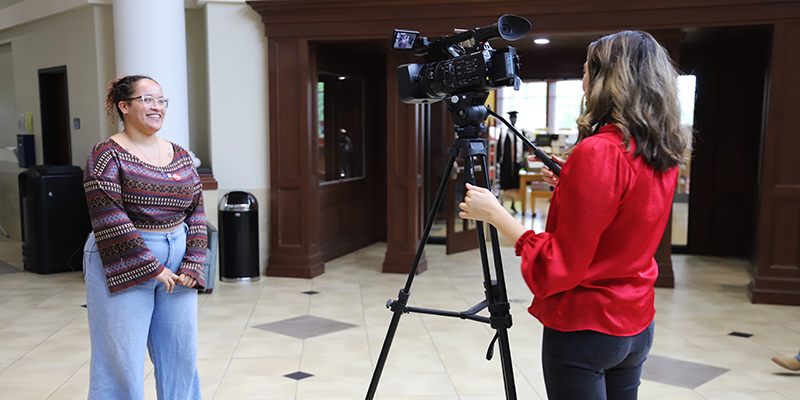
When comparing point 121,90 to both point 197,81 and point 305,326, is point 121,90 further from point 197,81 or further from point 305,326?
point 197,81

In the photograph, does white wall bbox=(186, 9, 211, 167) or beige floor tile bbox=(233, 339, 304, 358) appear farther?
white wall bbox=(186, 9, 211, 167)

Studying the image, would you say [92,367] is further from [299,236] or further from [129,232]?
[299,236]

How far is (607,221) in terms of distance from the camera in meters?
1.24

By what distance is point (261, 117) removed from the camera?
19.0 ft

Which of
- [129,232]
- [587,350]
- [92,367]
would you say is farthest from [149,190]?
[587,350]

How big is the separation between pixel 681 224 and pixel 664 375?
6493 millimetres

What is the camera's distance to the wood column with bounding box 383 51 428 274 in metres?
5.91

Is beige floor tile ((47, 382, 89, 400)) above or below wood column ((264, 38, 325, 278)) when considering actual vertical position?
below

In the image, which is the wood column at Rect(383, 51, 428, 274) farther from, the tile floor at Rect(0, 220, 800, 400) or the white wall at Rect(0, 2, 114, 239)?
the white wall at Rect(0, 2, 114, 239)

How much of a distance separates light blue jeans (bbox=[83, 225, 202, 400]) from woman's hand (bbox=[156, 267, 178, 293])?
62mm

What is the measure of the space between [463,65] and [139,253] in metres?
1.23

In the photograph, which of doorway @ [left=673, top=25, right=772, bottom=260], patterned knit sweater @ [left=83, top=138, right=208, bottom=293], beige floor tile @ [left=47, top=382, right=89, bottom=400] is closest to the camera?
patterned knit sweater @ [left=83, top=138, right=208, bottom=293]

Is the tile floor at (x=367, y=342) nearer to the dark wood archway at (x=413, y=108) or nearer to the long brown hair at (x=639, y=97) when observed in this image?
the dark wood archway at (x=413, y=108)

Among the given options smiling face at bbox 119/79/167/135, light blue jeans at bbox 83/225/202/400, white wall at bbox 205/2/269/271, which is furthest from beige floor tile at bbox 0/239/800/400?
smiling face at bbox 119/79/167/135
